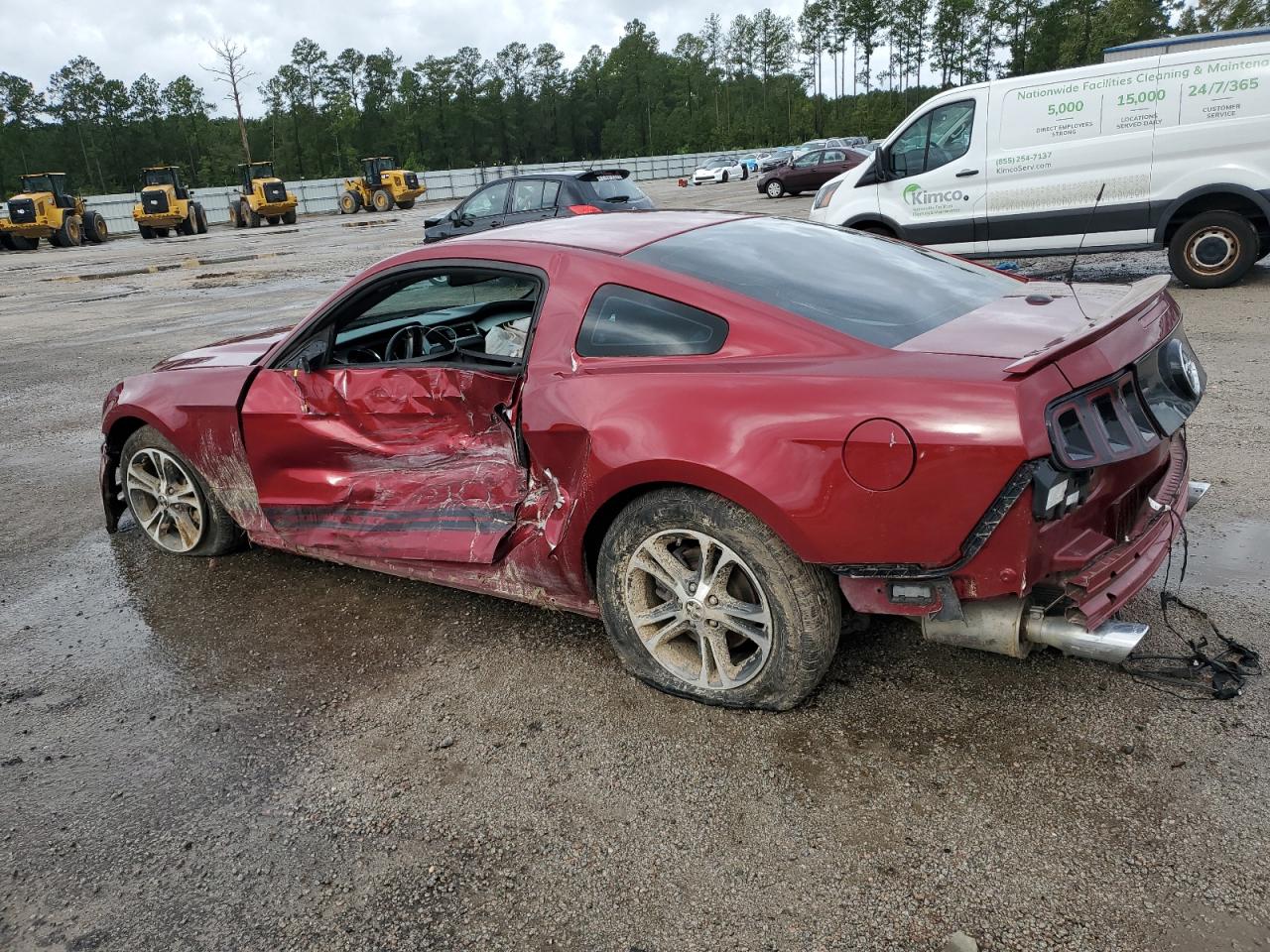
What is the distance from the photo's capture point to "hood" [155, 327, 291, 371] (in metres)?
4.35

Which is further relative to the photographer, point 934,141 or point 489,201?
point 489,201

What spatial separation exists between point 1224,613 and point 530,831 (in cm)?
243

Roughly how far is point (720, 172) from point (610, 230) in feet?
142

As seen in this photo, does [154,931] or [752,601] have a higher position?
[752,601]

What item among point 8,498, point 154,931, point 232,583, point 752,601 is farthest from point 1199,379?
point 8,498

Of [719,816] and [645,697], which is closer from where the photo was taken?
[719,816]

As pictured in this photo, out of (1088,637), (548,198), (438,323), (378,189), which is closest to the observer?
→ (1088,637)

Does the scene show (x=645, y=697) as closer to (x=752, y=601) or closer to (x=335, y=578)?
(x=752, y=601)

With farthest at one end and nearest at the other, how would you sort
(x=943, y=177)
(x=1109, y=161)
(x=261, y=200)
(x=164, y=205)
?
(x=261, y=200), (x=164, y=205), (x=943, y=177), (x=1109, y=161)

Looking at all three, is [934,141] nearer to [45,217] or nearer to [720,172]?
[45,217]

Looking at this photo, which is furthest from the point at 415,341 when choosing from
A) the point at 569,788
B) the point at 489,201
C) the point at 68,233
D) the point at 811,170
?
the point at 68,233

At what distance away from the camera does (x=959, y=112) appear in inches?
391

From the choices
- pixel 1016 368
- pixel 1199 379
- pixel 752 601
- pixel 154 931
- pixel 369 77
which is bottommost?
pixel 154 931

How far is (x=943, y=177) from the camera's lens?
10.1 metres
